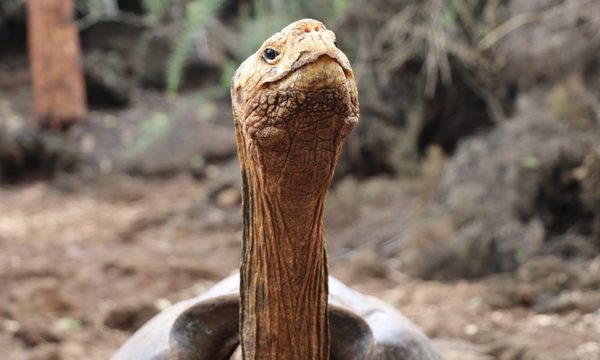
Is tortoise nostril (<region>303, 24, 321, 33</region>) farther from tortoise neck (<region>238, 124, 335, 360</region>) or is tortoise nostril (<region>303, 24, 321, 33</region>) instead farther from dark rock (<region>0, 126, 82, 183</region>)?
dark rock (<region>0, 126, 82, 183</region>)

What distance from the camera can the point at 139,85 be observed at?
1215cm

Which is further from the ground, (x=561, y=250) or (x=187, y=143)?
(x=187, y=143)

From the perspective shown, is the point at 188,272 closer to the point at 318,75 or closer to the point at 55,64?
the point at 318,75

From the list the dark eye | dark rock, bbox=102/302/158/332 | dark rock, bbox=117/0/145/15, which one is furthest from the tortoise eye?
dark rock, bbox=117/0/145/15

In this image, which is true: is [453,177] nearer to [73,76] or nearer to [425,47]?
[425,47]

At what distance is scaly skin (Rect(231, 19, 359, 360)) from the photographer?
1.51 m

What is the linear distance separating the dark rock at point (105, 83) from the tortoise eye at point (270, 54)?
9.46 meters

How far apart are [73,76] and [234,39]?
351 cm

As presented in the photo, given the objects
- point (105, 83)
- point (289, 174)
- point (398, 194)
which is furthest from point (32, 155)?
point (289, 174)

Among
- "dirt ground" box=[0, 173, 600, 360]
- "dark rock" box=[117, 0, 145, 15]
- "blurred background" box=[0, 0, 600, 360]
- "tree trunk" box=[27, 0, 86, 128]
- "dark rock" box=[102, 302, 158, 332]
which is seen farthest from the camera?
"dark rock" box=[117, 0, 145, 15]

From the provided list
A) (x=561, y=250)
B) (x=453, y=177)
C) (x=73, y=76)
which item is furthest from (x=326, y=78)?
(x=73, y=76)

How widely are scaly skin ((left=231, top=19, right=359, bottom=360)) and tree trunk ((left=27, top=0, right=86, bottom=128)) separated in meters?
7.89

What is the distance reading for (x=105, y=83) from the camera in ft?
35.4

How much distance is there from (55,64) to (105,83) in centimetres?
120
